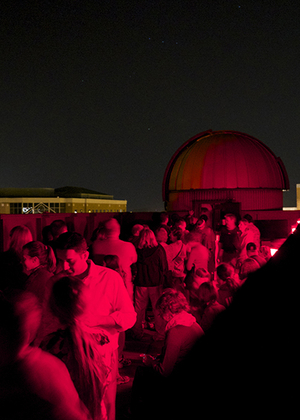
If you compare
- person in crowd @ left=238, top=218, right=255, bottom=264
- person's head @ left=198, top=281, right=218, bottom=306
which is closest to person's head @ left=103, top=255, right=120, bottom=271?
person's head @ left=198, top=281, right=218, bottom=306

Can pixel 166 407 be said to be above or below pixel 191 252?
below

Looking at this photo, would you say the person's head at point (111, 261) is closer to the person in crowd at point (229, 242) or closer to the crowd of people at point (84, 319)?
the crowd of people at point (84, 319)

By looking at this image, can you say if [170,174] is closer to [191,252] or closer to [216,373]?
[191,252]

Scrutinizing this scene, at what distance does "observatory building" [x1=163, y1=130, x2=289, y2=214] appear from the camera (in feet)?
46.5

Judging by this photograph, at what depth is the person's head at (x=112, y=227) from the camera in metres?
4.27

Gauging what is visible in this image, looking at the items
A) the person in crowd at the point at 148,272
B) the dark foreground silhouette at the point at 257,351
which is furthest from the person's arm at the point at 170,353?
the person in crowd at the point at 148,272

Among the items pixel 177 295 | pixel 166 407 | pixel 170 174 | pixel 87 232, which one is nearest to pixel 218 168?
pixel 170 174

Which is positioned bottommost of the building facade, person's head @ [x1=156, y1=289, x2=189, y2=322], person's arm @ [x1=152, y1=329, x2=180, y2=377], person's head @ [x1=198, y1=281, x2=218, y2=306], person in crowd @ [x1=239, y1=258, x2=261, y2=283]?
person's arm @ [x1=152, y1=329, x2=180, y2=377]

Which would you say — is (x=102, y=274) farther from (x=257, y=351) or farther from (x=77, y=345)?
(x=257, y=351)

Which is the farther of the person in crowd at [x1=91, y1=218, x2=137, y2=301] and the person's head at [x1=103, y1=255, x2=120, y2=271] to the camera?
the person in crowd at [x1=91, y1=218, x2=137, y2=301]

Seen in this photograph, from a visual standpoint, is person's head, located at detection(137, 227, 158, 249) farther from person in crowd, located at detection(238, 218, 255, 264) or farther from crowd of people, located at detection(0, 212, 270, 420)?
person in crowd, located at detection(238, 218, 255, 264)

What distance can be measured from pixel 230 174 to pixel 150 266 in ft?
33.3

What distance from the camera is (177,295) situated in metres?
A: 2.97

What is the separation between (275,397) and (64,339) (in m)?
1.30
